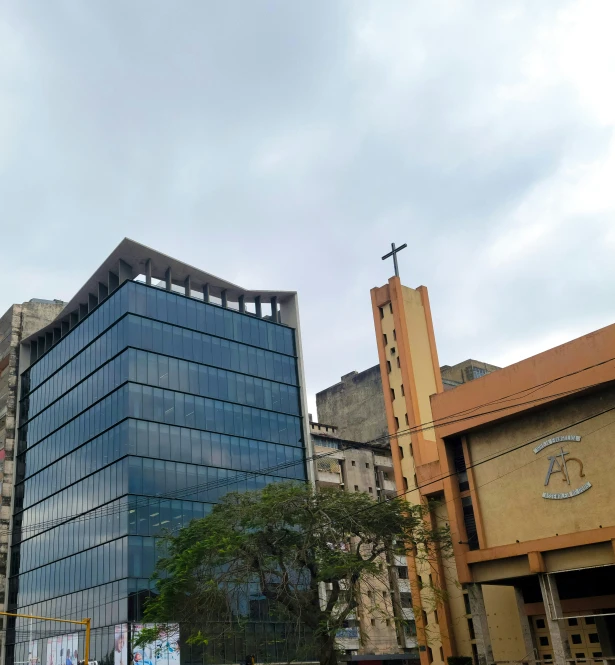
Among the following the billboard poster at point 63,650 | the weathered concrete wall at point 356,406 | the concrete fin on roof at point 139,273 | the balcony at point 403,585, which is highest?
the concrete fin on roof at point 139,273

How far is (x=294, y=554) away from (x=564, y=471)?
12927 millimetres

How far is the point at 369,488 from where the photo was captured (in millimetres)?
82312

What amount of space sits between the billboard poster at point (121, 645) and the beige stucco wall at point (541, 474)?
3112cm

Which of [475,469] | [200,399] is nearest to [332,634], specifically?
[475,469]

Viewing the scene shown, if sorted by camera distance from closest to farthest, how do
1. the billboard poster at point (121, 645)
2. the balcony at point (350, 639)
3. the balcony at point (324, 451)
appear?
the billboard poster at point (121, 645), the balcony at point (350, 639), the balcony at point (324, 451)

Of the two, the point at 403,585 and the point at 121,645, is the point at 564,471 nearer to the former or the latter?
the point at 121,645

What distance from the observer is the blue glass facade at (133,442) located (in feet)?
204

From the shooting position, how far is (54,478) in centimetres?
7344

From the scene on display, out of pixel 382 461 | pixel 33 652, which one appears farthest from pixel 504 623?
pixel 33 652

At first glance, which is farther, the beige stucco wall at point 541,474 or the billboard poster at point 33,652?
the billboard poster at point 33,652

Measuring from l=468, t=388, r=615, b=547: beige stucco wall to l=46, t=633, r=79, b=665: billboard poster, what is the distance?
38.9 metres

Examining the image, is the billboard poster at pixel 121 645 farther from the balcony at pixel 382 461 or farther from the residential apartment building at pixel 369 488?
the balcony at pixel 382 461

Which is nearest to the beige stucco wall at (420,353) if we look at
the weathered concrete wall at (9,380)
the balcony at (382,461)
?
the balcony at (382,461)

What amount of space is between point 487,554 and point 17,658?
50831mm
